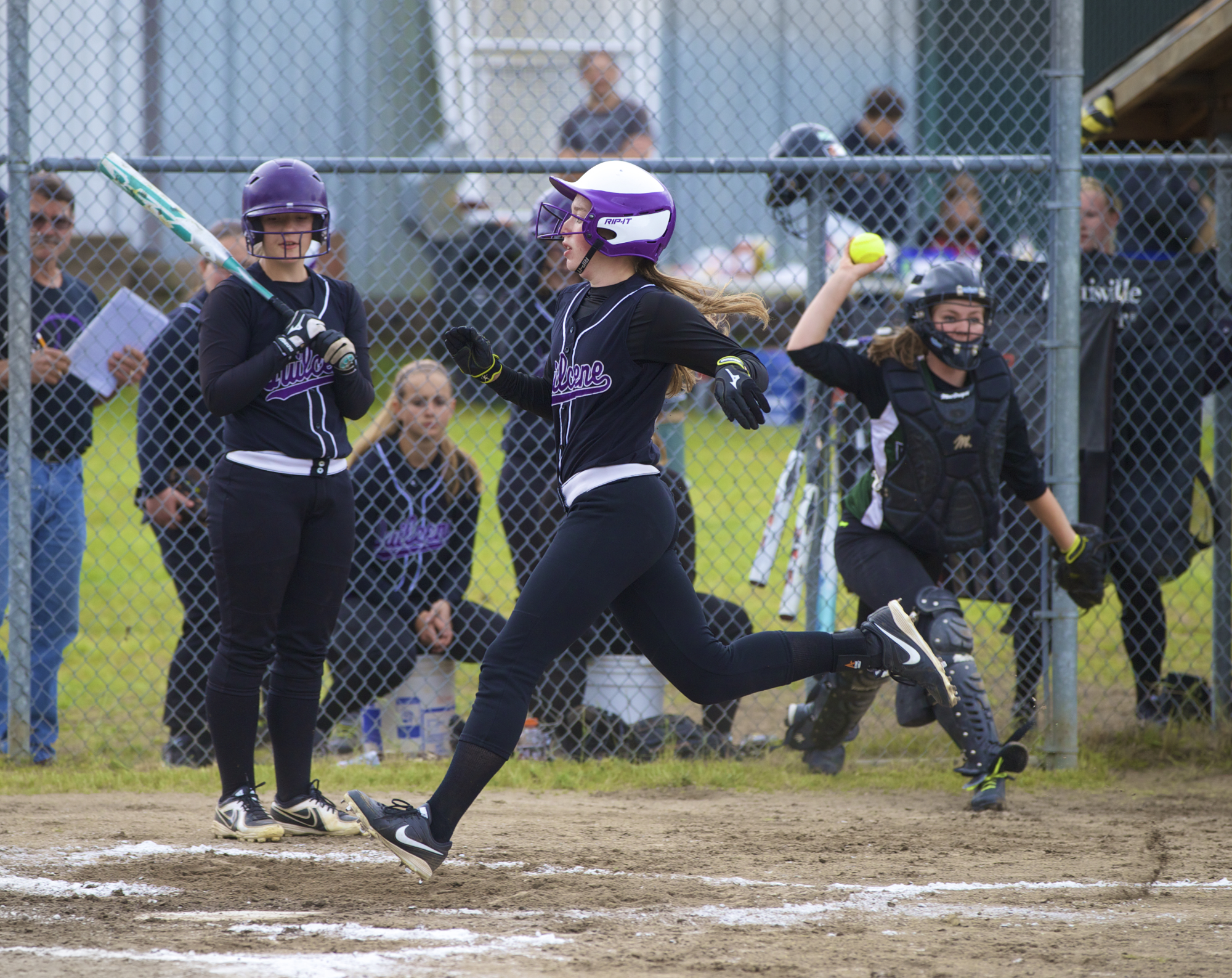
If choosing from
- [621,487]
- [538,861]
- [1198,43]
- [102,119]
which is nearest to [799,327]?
[621,487]

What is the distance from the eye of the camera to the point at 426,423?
17.4 feet

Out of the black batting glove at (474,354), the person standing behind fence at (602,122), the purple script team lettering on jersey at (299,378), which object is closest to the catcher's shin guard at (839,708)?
the black batting glove at (474,354)

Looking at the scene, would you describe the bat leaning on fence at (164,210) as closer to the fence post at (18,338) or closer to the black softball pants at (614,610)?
the fence post at (18,338)

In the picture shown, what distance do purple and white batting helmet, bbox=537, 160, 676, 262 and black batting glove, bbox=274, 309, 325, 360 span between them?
2.44 ft

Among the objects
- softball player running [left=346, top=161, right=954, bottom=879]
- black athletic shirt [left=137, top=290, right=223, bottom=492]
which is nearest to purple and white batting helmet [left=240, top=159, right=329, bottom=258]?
softball player running [left=346, top=161, right=954, bottom=879]

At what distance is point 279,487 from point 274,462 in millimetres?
81

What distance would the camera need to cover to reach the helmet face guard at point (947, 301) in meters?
4.55

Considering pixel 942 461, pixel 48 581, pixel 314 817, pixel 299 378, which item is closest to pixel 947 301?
pixel 942 461

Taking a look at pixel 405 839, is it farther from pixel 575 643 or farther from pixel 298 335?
pixel 575 643

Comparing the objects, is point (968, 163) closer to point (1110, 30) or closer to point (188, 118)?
point (1110, 30)

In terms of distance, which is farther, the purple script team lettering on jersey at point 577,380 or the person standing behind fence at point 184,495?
the person standing behind fence at point 184,495

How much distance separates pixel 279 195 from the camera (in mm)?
3793

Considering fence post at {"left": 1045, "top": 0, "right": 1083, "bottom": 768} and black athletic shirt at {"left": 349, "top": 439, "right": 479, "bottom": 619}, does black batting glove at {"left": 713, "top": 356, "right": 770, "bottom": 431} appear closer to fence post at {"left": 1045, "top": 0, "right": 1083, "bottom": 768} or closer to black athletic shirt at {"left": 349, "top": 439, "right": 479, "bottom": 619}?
fence post at {"left": 1045, "top": 0, "right": 1083, "bottom": 768}

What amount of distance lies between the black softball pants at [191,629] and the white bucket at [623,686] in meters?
1.56
